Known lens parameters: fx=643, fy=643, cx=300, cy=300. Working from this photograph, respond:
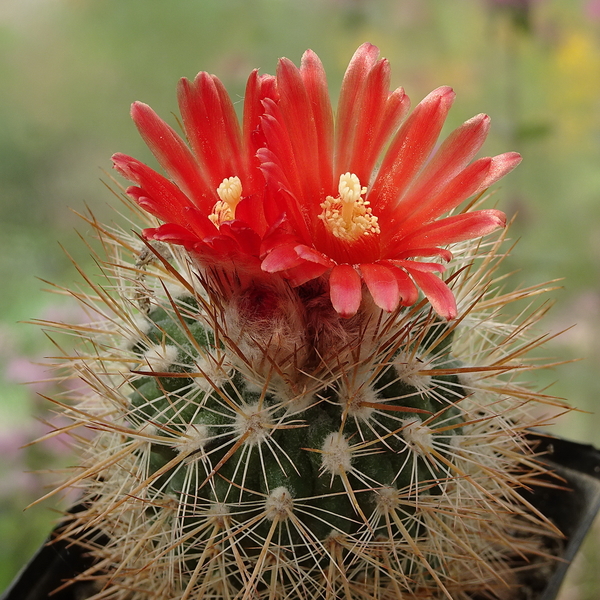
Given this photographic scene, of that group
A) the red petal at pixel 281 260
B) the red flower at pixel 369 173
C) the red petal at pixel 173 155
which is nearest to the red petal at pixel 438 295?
the red flower at pixel 369 173

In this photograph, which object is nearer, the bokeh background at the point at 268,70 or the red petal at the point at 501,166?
the red petal at the point at 501,166

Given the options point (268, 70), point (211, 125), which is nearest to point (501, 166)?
point (211, 125)

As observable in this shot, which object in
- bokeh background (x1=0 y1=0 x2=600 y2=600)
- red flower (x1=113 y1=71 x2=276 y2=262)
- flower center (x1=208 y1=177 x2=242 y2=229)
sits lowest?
flower center (x1=208 y1=177 x2=242 y2=229)

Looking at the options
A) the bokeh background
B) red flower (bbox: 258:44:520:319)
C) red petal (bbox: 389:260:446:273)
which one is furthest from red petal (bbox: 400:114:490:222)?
the bokeh background

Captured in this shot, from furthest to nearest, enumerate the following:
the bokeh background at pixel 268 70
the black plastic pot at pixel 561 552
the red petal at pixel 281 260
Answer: the bokeh background at pixel 268 70 → the black plastic pot at pixel 561 552 → the red petal at pixel 281 260

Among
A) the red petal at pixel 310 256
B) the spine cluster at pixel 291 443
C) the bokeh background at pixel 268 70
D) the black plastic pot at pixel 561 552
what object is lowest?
the black plastic pot at pixel 561 552

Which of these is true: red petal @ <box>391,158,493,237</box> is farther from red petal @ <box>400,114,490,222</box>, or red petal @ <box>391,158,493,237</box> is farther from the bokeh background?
the bokeh background

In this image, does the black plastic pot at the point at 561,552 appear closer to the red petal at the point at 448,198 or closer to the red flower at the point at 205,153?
the red petal at the point at 448,198

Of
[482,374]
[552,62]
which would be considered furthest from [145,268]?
[552,62]
